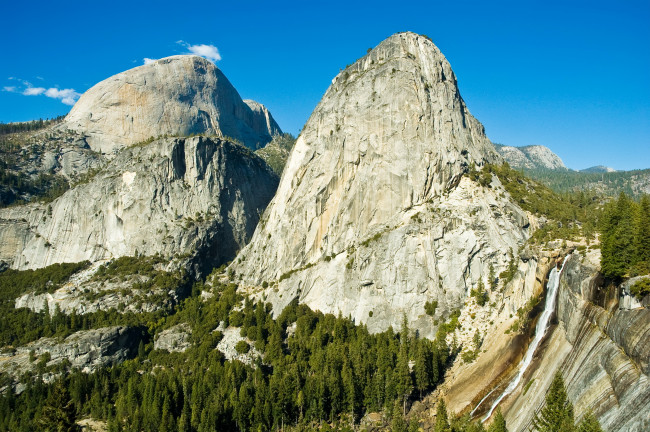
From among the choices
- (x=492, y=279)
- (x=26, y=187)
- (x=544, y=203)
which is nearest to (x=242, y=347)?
(x=492, y=279)

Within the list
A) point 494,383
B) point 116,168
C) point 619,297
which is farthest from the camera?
point 116,168

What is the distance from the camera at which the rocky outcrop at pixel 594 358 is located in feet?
128

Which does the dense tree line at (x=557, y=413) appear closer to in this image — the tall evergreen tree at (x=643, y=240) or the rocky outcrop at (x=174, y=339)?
the tall evergreen tree at (x=643, y=240)

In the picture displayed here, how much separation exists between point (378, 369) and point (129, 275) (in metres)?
78.8

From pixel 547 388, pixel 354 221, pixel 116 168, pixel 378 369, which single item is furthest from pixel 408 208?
pixel 116 168

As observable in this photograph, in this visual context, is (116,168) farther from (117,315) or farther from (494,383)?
(494,383)

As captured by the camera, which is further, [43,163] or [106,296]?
[43,163]

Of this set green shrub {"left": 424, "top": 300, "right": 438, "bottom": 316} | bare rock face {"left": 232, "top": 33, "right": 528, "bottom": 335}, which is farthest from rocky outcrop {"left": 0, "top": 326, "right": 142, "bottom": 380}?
green shrub {"left": 424, "top": 300, "right": 438, "bottom": 316}

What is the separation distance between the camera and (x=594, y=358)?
Answer: 46.3m

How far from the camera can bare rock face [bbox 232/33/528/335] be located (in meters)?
94.6

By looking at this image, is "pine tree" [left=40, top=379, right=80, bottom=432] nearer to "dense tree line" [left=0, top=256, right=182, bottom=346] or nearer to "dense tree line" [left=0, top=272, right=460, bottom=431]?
"dense tree line" [left=0, top=272, right=460, bottom=431]

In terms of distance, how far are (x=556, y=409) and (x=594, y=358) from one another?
6.51 meters

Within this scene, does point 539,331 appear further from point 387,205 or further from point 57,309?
point 57,309

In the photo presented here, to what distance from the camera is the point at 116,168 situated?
144875 mm
